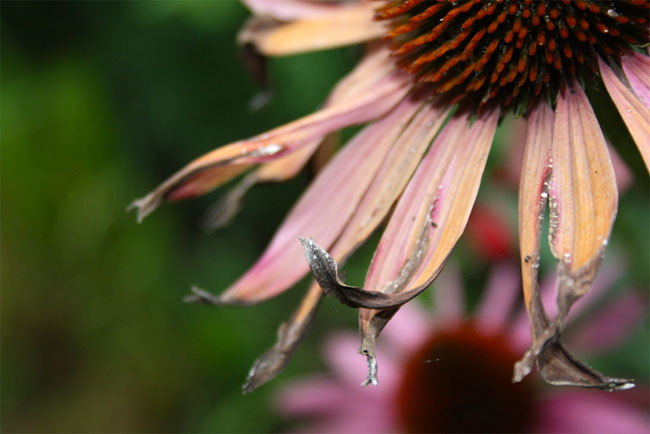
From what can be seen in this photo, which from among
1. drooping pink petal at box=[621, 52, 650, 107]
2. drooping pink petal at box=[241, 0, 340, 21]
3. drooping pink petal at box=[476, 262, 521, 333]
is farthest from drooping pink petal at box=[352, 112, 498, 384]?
drooping pink petal at box=[476, 262, 521, 333]

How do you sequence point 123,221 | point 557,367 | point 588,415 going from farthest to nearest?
point 123,221 → point 588,415 → point 557,367

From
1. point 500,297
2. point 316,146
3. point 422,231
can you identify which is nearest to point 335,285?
point 422,231

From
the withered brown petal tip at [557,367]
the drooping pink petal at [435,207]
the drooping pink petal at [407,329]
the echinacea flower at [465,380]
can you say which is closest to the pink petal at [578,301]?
the echinacea flower at [465,380]

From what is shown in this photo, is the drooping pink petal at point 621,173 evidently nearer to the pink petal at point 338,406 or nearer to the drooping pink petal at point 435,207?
the drooping pink petal at point 435,207

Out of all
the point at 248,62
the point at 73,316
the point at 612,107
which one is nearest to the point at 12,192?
the point at 73,316

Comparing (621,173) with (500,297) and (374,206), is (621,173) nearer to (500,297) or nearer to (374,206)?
(374,206)

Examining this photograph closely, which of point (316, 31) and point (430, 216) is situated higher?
point (316, 31)
